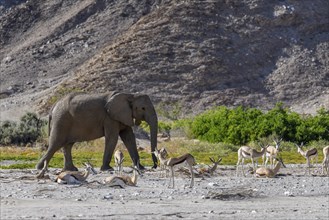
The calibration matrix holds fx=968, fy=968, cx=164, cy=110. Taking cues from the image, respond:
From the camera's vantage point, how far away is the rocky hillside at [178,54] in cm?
8781

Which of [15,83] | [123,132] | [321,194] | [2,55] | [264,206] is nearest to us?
[264,206]

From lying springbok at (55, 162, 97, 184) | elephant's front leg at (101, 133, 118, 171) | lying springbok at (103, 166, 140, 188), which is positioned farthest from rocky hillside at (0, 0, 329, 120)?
lying springbok at (103, 166, 140, 188)

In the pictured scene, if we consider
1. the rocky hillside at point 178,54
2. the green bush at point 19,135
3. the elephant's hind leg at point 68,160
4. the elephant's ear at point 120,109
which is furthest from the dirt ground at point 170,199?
the rocky hillside at point 178,54

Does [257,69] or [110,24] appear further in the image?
[110,24]

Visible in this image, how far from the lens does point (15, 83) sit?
95250mm

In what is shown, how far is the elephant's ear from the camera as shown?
100 ft

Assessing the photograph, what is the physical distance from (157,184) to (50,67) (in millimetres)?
73729

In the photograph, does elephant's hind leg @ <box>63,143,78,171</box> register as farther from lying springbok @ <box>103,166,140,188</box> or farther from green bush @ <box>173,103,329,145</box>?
green bush @ <box>173,103,329,145</box>

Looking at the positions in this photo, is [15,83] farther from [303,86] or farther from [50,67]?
[303,86]

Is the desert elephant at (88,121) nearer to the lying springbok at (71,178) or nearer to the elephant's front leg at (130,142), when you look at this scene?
the elephant's front leg at (130,142)

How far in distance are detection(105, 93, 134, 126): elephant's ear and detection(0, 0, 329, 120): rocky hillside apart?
52.5 meters

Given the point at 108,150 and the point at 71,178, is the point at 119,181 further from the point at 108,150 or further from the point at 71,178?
the point at 108,150

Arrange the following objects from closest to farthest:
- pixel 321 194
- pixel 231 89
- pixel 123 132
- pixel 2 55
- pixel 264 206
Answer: pixel 264 206 → pixel 321 194 → pixel 123 132 → pixel 231 89 → pixel 2 55

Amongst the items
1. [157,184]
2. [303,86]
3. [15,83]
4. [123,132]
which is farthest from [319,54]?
[157,184]
